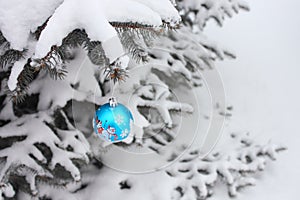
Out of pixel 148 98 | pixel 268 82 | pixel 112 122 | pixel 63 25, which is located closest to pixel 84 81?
pixel 148 98

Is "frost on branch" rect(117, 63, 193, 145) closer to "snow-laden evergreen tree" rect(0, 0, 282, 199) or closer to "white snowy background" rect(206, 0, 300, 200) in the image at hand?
"snow-laden evergreen tree" rect(0, 0, 282, 199)

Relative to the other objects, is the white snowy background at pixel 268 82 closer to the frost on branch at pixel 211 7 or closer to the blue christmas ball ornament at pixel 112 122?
the frost on branch at pixel 211 7

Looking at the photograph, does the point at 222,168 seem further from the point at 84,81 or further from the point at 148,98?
the point at 84,81

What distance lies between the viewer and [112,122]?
1077 millimetres

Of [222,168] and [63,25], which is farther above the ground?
[63,25]

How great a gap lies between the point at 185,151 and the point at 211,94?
0.59 meters

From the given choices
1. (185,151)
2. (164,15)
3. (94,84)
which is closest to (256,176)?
(185,151)

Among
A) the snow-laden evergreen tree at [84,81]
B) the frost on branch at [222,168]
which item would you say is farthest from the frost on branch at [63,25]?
the frost on branch at [222,168]

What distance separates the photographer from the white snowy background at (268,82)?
7.18ft

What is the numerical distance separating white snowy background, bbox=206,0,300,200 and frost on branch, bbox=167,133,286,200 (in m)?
0.11

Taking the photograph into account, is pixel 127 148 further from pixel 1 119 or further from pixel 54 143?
pixel 1 119

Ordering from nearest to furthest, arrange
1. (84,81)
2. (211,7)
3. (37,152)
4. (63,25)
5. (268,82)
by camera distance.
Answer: (63,25)
(37,152)
(84,81)
(211,7)
(268,82)

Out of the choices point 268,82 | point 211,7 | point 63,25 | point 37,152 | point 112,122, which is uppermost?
point 211,7

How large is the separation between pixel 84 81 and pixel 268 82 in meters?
1.84
